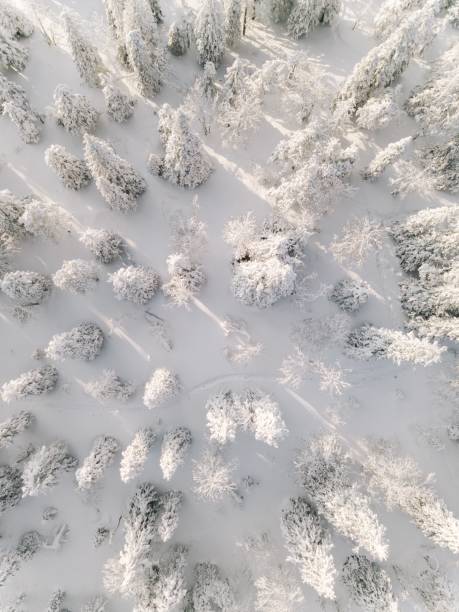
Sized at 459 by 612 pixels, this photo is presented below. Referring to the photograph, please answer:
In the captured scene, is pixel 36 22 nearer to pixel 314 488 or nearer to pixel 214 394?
pixel 214 394

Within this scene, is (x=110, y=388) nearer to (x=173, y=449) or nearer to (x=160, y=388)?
(x=160, y=388)

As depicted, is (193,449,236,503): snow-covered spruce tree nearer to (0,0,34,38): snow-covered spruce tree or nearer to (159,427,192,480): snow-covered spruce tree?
(159,427,192,480): snow-covered spruce tree

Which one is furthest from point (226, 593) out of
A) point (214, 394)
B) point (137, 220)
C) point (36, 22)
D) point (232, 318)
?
point (36, 22)

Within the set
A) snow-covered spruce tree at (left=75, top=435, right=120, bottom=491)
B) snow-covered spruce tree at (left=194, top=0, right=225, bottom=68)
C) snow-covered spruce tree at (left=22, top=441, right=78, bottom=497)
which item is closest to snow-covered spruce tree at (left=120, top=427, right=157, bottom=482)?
snow-covered spruce tree at (left=75, top=435, right=120, bottom=491)

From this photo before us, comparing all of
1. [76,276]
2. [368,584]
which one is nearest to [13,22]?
[76,276]

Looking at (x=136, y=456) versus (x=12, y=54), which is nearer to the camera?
(x=136, y=456)

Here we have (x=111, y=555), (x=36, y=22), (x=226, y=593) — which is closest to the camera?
(x=226, y=593)

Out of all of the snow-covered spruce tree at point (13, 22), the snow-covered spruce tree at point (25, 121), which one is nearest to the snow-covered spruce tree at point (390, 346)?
the snow-covered spruce tree at point (25, 121)

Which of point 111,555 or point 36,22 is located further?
point 36,22
